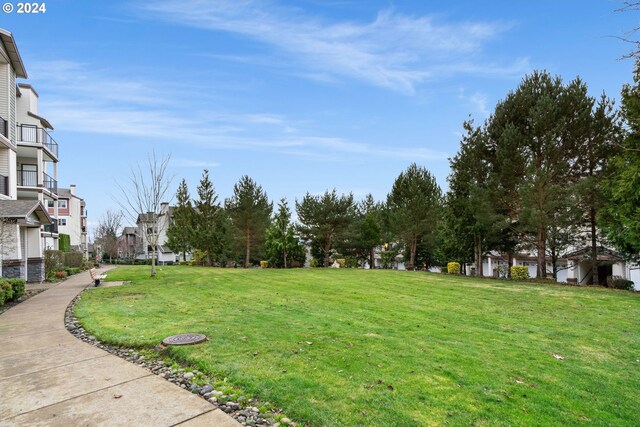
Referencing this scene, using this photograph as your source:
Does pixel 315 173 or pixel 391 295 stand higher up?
pixel 315 173

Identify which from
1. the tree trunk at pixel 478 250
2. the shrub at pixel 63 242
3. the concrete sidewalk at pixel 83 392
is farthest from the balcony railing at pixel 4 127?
the tree trunk at pixel 478 250

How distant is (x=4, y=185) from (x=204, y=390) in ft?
64.6

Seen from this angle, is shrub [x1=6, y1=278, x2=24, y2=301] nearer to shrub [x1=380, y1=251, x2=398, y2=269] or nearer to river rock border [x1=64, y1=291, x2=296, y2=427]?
river rock border [x1=64, y1=291, x2=296, y2=427]

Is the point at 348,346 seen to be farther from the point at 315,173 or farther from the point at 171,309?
the point at 315,173

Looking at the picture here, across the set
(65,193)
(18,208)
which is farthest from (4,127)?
(65,193)

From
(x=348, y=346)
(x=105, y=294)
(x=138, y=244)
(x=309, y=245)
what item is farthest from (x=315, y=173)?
(x=138, y=244)

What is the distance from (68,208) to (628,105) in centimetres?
6212

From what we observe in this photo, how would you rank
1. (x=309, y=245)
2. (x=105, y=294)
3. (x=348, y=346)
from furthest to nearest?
(x=309, y=245) < (x=105, y=294) < (x=348, y=346)

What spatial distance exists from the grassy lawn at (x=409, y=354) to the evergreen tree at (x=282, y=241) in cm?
1944

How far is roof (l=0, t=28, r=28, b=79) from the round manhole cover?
20.3m

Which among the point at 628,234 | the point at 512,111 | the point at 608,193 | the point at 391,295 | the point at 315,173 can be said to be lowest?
the point at 391,295

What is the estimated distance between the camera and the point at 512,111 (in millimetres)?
20156

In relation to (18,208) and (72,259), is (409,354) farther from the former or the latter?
(72,259)

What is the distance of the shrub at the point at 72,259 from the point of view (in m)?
27.8
